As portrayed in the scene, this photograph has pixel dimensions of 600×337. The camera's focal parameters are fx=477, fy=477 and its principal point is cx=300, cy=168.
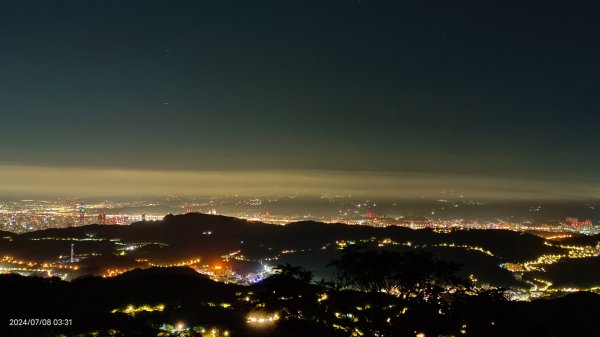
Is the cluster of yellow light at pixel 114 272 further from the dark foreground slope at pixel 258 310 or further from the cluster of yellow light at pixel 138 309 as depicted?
the cluster of yellow light at pixel 138 309

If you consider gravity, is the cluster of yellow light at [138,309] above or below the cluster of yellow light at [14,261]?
above

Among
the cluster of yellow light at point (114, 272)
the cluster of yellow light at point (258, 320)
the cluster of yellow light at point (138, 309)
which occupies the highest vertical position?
the cluster of yellow light at point (138, 309)

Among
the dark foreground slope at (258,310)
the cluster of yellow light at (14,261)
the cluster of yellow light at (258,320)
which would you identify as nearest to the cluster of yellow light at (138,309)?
the dark foreground slope at (258,310)

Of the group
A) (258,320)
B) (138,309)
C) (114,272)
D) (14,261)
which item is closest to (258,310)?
(258,320)

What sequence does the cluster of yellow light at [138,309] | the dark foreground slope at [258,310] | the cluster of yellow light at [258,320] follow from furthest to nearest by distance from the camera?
the cluster of yellow light at [138,309] → the cluster of yellow light at [258,320] → the dark foreground slope at [258,310]

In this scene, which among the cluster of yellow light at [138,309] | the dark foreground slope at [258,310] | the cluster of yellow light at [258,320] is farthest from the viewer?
the cluster of yellow light at [138,309]

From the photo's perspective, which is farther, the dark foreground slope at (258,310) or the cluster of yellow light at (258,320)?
the cluster of yellow light at (258,320)

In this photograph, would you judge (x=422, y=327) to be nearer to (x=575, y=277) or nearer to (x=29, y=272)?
(x=29, y=272)

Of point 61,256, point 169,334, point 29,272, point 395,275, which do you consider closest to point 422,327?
point 395,275

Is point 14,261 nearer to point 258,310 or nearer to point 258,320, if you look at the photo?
point 258,320
